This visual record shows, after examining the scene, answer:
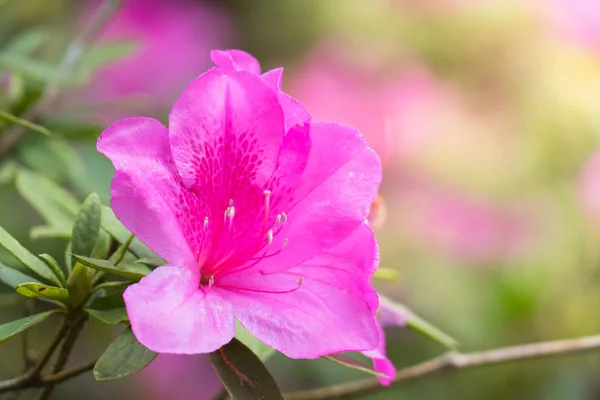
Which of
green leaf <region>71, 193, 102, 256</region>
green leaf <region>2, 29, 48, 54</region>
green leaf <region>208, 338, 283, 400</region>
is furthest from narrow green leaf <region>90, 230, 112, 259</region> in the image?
green leaf <region>2, 29, 48, 54</region>

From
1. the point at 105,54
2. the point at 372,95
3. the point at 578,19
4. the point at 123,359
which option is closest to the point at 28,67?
the point at 105,54

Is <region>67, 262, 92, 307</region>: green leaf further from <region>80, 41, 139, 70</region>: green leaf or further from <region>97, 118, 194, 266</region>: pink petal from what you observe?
<region>80, 41, 139, 70</region>: green leaf

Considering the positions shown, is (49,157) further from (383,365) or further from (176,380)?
(176,380)

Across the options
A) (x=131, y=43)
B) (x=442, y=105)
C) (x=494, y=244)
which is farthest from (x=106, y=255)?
(x=442, y=105)

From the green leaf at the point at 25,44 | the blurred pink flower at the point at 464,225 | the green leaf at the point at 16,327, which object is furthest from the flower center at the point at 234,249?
the blurred pink flower at the point at 464,225

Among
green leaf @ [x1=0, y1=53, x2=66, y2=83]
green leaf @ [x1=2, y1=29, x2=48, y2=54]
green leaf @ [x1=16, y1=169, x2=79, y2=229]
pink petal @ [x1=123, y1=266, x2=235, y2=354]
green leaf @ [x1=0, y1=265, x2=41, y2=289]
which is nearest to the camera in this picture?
pink petal @ [x1=123, y1=266, x2=235, y2=354]

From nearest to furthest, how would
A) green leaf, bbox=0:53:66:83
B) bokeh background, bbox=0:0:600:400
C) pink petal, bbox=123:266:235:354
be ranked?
pink petal, bbox=123:266:235:354
green leaf, bbox=0:53:66:83
bokeh background, bbox=0:0:600:400

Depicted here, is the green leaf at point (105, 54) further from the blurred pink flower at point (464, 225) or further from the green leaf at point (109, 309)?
the blurred pink flower at point (464, 225)
